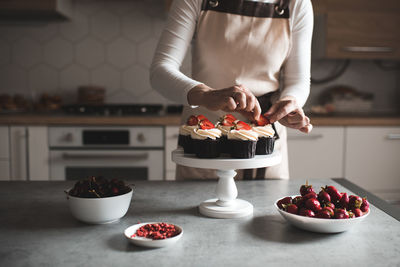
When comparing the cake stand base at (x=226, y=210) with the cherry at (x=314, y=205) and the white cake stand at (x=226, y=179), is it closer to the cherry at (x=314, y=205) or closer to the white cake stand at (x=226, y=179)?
the white cake stand at (x=226, y=179)

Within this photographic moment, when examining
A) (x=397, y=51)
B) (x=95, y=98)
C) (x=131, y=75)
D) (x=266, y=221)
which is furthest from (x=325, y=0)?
(x=266, y=221)

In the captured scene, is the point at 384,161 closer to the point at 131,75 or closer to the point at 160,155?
the point at 160,155

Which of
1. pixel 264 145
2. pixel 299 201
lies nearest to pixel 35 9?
pixel 264 145

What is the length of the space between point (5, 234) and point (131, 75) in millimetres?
2284

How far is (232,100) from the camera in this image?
1036mm

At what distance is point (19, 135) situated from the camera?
8.14ft

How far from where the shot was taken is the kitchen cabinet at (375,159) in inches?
102

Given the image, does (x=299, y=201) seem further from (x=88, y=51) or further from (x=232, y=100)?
(x=88, y=51)

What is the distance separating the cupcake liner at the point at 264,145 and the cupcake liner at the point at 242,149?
0.28ft

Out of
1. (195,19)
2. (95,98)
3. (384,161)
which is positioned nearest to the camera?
(195,19)

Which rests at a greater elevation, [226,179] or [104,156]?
[226,179]

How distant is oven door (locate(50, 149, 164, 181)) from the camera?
2477mm

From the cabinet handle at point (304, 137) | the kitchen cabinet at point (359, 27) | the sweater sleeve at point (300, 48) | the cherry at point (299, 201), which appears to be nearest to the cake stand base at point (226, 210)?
the cherry at point (299, 201)

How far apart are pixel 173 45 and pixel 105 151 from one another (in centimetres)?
126
